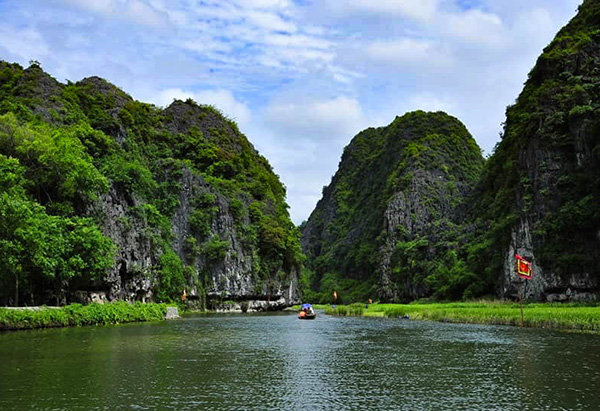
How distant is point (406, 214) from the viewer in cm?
12669

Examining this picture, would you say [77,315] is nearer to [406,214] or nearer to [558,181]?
[558,181]

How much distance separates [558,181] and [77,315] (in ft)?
168

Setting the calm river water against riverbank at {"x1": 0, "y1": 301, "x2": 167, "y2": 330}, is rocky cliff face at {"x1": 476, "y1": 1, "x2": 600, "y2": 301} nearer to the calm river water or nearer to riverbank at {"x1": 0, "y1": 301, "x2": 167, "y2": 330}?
the calm river water

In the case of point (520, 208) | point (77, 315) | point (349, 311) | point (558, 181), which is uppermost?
point (558, 181)

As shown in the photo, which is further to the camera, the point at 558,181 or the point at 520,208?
the point at 520,208

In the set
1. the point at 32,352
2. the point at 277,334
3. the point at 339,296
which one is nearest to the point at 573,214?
the point at 277,334

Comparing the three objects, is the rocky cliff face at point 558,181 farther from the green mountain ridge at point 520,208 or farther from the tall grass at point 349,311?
the tall grass at point 349,311

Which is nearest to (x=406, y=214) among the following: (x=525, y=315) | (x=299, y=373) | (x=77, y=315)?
(x=525, y=315)

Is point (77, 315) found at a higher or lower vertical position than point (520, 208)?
lower

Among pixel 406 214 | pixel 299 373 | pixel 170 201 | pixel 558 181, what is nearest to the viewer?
pixel 299 373

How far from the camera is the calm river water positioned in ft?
53.1

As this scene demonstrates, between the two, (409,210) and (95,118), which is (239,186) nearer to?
(95,118)

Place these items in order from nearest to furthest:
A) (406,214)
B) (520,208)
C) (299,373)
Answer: (299,373) → (520,208) → (406,214)

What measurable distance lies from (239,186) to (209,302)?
999 inches
